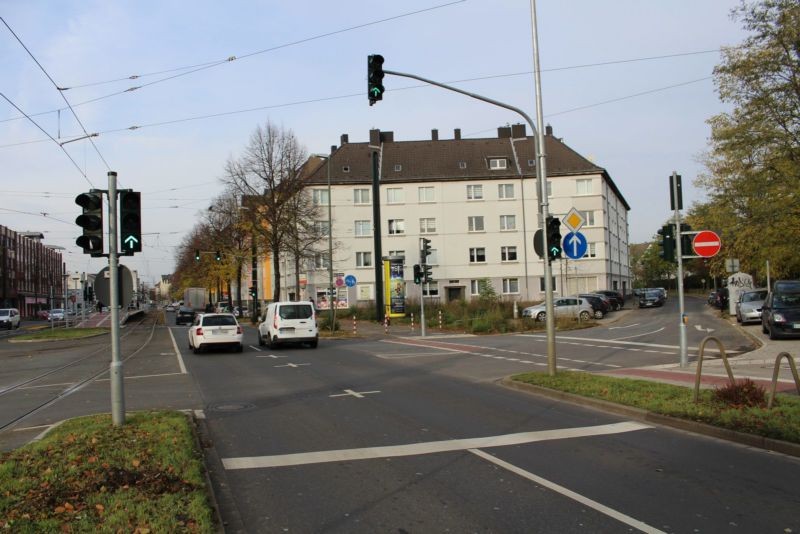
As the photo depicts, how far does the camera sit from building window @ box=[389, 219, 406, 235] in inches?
2506

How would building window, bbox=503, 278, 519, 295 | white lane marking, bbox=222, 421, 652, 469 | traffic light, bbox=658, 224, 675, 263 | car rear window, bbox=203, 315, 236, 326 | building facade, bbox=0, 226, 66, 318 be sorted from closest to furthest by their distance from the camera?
1. white lane marking, bbox=222, 421, 652, 469
2. traffic light, bbox=658, 224, 675, 263
3. car rear window, bbox=203, 315, 236, 326
4. building window, bbox=503, 278, 519, 295
5. building facade, bbox=0, 226, 66, 318

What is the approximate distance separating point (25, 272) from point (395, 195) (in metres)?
75.6

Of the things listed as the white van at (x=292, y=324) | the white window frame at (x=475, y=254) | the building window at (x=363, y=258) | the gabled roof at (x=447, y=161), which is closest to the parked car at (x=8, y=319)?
the gabled roof at (x=447, y=161)

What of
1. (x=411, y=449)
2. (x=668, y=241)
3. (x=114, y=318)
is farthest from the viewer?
(x=668, y=241)

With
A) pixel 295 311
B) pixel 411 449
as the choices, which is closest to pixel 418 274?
pixel 295 311

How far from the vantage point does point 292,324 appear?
24594 mm

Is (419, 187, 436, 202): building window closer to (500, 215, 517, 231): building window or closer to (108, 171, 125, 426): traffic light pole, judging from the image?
(500, 215, 517, 231): building window

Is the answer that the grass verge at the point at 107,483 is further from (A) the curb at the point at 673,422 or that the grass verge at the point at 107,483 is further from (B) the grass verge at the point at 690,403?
(B) the grass verge at the point at 690,403

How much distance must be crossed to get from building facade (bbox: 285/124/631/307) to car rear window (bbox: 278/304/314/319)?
3723cm

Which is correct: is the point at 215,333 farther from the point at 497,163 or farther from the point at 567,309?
the point at 497,163

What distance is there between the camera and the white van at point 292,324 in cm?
2450

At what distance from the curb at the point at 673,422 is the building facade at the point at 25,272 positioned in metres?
89.0

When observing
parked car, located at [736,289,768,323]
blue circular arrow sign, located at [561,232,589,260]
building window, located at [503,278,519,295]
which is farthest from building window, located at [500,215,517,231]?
blue circular arrow sign, located at [561,232,589,260]

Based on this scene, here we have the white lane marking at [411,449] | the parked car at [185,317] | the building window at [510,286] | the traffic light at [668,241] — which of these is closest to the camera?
the white lane marking at [411,449]
